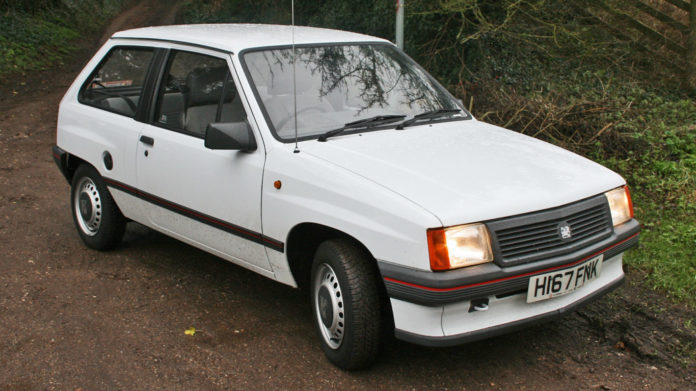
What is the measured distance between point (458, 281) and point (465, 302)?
0.50ft

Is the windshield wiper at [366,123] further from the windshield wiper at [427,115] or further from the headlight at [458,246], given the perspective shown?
the headlight at [458,246]

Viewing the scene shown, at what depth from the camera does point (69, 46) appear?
54.1 ft

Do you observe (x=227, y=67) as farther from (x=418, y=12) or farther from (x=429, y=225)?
(x=418, y=12)

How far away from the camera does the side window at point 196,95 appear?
15.3 feet

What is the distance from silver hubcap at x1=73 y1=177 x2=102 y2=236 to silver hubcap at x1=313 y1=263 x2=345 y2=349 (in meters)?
2.47

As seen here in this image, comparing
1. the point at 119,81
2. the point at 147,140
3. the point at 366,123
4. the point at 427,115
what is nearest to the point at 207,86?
the point at 147,140

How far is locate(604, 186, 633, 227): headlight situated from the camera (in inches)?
163

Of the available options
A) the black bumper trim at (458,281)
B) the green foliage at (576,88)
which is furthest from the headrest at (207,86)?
the green foliage at (576,88)

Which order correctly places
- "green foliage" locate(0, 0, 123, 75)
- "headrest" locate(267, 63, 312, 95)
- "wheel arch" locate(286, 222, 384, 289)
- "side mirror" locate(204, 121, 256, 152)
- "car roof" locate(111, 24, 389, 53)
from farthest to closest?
"green foliage" locate(0, 0, 123, 75)
"car roof" locate(111, 24, 389, 53)
"headrest" locate(267, 63, 312, 95)
"side mirror" locate(204, 121, 256, 152)
"wheel arch" locate(286, 222, 384, 289)

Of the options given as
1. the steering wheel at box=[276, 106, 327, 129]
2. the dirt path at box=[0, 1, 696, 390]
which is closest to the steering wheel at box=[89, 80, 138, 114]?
the dirt path at box=[0, 1, 696, 390]

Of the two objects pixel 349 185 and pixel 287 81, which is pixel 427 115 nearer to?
pixel 287 81

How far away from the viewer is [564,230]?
3.74m

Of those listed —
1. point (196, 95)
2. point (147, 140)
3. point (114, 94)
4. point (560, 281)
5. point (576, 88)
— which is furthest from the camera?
point (576, 88)

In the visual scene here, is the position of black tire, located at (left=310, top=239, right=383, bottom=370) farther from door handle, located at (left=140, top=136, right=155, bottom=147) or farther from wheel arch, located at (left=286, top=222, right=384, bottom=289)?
door handle, located at (left=140, top=136, right=155, bottom=147)
